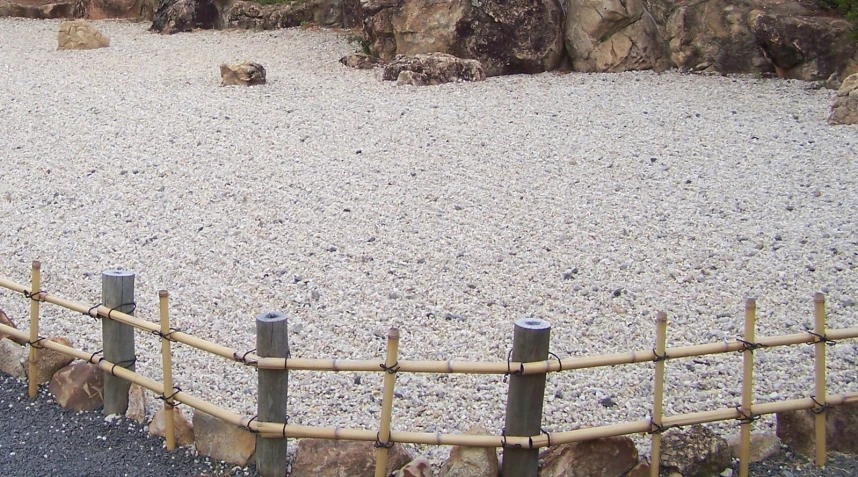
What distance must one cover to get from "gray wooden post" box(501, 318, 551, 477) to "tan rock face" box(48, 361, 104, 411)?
5.76 ft

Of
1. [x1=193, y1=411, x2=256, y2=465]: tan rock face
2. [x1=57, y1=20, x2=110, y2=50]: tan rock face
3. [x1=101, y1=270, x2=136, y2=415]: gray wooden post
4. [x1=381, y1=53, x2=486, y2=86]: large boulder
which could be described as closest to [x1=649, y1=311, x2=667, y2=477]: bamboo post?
[x1=193, y1=411, x2=256, y2=465]: tan rock face

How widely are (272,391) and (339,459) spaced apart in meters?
0.34

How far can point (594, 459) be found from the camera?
2910 millimetres

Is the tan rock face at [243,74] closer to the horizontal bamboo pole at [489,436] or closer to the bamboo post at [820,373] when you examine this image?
the horizontal bamboo pole at [489,436]

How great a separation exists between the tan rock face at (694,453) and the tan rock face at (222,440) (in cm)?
151

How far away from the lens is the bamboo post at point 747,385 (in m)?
2.98

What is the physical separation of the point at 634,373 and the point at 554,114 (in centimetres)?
399

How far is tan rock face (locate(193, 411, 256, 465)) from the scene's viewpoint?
3.10 m

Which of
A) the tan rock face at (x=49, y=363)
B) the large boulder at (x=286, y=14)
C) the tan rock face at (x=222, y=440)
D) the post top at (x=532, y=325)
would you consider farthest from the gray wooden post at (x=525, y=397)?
the large boulder at (x=286, y=14)

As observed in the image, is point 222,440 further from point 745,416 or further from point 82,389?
Result: point 745,416

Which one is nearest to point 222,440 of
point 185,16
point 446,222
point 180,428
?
point 180,428

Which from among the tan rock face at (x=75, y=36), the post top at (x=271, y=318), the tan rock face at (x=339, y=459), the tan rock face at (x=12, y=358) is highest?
the tan rock face at (x=75, y=36)

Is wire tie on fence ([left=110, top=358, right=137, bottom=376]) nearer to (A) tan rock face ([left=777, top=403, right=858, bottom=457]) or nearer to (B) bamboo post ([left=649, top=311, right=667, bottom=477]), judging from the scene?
(B) bamboo post ([left=649, top=311, right=667, bottom=477])

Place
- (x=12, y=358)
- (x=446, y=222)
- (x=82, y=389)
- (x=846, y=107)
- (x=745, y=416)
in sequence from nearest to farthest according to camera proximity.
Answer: (x=745, y=416)
(x=82, y=389)
(x=12, y=358)
(x=446, y=222)
(x=846, y=107)
